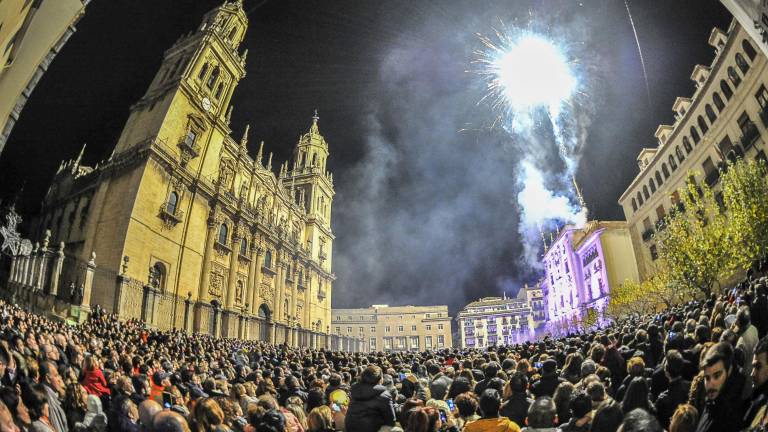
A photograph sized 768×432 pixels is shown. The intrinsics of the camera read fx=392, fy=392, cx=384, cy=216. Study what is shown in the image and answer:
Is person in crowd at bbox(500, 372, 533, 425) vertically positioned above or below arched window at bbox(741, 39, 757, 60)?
below

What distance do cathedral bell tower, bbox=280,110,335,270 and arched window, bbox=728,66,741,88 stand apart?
144 feet

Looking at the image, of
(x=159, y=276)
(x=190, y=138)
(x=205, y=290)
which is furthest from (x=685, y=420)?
(x=190, y=138)

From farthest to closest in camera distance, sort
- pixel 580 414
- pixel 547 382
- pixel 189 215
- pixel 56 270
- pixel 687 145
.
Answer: pixel 687 145
pixel 189 215
pixel 56 270
pixel 547 382
pixel 580 414

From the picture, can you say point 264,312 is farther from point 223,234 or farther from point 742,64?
point 742,64

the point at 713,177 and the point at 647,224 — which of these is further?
the point at 647,224

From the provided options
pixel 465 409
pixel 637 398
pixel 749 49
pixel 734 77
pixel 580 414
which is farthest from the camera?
pixel 734 77

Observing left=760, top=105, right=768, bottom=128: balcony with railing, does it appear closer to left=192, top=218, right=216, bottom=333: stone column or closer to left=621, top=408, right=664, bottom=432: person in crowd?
left=621, top=408, right=664, bottom=432: person in crowd

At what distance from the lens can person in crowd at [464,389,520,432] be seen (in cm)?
380

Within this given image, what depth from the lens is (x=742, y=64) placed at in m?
24.2

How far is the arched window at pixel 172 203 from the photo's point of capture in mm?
28859

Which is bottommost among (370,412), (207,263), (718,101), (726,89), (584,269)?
(370,412)

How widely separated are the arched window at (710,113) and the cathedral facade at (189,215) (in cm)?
3839

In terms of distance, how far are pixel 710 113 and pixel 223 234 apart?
39.5m

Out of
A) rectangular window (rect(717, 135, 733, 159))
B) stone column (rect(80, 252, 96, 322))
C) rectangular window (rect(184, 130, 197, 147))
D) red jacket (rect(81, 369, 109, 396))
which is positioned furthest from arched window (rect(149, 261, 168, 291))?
rectangular window (rect(717, 135, 733, 159))
